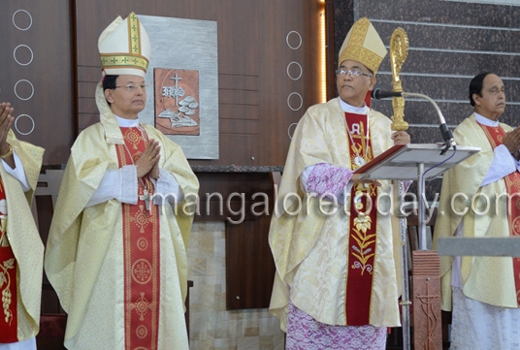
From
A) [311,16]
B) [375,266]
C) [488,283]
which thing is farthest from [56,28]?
[488,283]

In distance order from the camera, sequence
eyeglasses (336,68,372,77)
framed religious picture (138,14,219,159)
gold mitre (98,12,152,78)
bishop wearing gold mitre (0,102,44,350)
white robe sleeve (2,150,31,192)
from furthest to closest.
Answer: framed religious picture (138,14,219,159)
eyeglasses (336,68,372,77)
gold mitre (98,12,152,78)
white robe sleeve (2,150,31,192)
bishop wearing gold mitre (0,102,44,350)

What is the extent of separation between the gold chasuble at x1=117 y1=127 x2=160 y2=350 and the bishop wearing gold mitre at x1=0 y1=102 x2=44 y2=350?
49 cm

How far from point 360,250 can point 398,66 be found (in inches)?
42.5

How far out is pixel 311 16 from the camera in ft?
22.5

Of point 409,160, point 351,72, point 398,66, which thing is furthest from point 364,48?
point 409,160

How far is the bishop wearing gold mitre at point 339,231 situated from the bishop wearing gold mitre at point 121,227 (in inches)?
24.6

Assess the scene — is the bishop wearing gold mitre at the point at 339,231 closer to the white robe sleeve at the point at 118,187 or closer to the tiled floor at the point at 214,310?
the white robe sleeve at the point at 118,187

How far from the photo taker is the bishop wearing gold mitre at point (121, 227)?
468 centimetres

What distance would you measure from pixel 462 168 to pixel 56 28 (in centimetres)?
300

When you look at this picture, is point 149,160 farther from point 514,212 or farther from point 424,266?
point 514,212

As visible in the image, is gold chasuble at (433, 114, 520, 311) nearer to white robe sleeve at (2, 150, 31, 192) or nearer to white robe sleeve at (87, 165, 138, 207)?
white robe sleeve at (87, 165, 138, 207)

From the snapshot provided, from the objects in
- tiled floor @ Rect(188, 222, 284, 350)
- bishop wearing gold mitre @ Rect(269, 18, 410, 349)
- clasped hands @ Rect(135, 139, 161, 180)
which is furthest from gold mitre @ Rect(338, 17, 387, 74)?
tiled floor @ Rect(188, 222, 284, 350)

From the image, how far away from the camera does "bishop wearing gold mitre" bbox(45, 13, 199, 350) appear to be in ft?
15.4

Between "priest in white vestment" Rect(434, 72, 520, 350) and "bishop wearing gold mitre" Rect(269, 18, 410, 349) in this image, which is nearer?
"bishop wearing gold mitre" Rect(269, 18, 410, 349)
